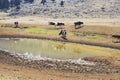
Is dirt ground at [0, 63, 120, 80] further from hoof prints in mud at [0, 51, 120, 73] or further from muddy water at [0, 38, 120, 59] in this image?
muddy water at [0, 38, 120, 59]

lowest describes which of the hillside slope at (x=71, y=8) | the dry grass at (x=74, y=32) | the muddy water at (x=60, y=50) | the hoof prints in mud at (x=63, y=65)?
the hillside slope at (x=71, y=8)

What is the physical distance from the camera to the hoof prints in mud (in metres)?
43.5

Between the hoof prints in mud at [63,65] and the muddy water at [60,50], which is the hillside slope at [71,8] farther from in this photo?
the hoof prints in mud at [63,65]

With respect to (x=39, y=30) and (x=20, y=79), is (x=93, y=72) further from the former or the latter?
(x=39, y=30)

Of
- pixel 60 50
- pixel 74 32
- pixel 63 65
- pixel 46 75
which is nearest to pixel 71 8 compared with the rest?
pixel 74 32

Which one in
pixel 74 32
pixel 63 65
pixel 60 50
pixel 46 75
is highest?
pixel 46 75

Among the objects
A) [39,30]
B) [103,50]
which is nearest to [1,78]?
[103,50]

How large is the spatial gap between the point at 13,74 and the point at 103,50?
1058 inches

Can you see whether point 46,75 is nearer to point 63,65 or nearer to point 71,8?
point 63,65

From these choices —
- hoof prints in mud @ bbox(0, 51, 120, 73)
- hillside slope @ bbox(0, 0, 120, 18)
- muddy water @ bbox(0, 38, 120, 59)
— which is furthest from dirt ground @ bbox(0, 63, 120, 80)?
hillside slope @ bbox(0, 0, 120, 18)

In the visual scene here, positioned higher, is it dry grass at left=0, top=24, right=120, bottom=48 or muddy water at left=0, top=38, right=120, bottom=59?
muddy water at left=0, top=38, right=120, bottom=59

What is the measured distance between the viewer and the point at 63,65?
149ft

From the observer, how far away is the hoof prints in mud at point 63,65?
43.5m

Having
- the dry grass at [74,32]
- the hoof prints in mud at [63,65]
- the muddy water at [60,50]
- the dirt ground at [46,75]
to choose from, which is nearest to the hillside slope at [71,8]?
the dry grass at [74,32]
